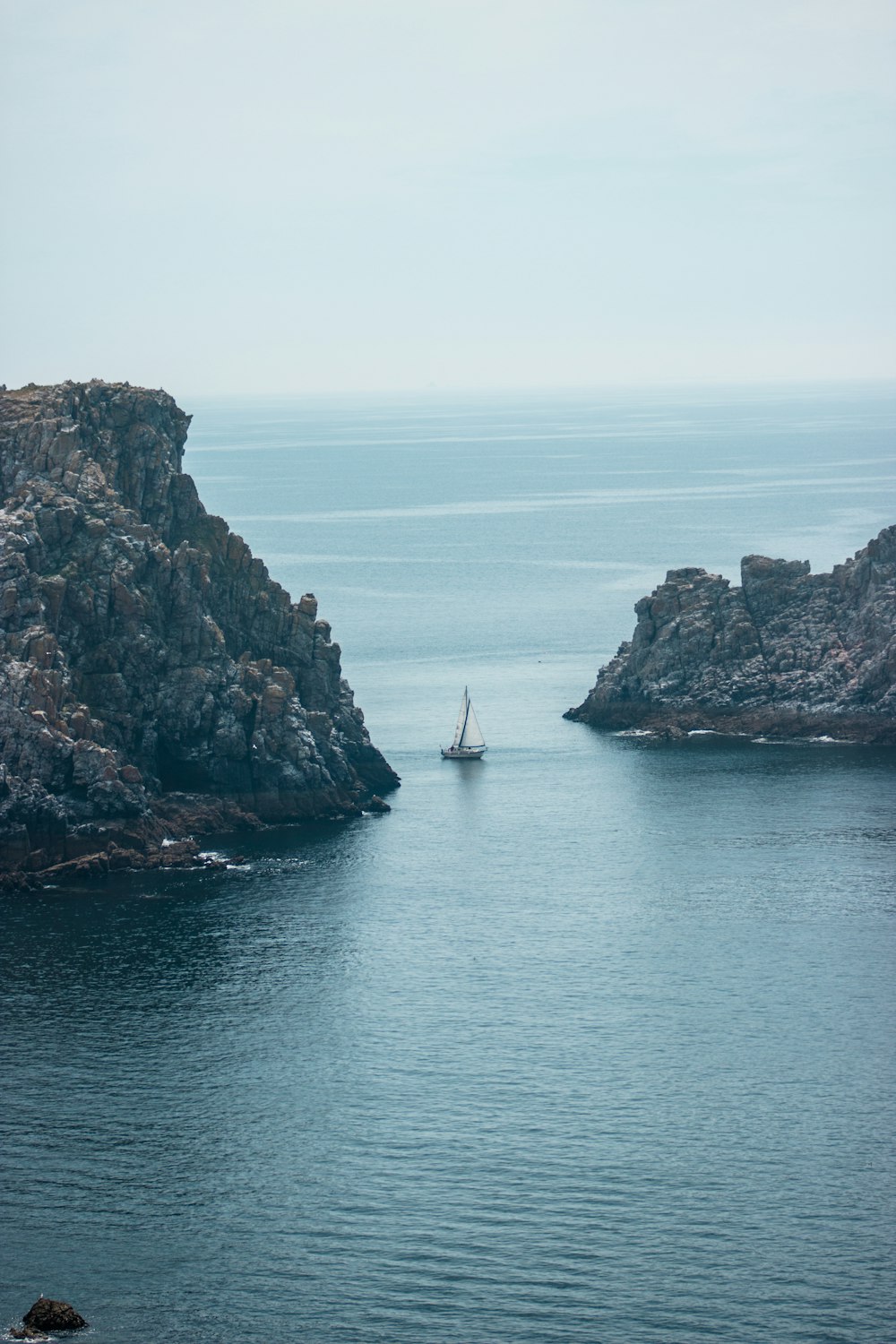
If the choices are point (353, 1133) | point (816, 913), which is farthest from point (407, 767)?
point (353, 1133)

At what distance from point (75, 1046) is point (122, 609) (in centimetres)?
4832

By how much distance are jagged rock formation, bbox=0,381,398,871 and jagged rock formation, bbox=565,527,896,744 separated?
31993 mm

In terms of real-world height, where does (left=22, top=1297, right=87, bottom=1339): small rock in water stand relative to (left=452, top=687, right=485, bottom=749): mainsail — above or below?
below

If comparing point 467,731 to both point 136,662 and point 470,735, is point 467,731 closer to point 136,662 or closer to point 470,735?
point 470,735

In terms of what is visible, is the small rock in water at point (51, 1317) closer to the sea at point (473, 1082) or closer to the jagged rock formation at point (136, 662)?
the sea at point (473, 1082)

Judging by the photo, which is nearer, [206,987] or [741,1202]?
[741,1202]

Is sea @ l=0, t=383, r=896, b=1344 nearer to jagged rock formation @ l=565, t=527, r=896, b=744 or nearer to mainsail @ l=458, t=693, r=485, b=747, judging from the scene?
mainsail @ l=458, t=693, r=485, b=747

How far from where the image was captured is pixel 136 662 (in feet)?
463

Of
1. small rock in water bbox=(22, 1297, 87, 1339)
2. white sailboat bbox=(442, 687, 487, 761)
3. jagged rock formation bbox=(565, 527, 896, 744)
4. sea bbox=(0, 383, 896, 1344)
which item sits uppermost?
jagged rock formation bbox=(565, 527, 896, 744)

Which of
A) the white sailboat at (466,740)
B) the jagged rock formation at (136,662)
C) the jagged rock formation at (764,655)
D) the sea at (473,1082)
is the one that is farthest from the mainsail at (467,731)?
the sea at (473,1082)

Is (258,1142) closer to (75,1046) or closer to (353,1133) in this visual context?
(353,1133)

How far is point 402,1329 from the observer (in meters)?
73.1

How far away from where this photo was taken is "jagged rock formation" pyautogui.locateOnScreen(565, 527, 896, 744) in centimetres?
16950

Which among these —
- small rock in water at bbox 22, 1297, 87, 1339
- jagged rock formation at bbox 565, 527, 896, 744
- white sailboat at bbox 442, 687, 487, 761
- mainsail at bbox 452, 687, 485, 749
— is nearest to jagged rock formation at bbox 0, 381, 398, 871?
white sailboat at bbox 442, 687, 487, 761
